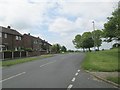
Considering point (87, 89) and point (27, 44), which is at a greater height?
point (27, 44)

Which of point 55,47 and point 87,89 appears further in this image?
point 55,47

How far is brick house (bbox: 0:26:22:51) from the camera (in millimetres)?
57969

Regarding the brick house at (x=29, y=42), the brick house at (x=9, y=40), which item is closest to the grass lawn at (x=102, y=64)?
the brick house at (x=9, y=40)

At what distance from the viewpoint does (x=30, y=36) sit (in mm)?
89688

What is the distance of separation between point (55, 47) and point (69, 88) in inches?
3685

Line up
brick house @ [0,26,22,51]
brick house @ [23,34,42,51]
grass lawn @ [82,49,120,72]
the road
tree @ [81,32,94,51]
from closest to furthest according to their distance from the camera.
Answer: the road
grass lawn @ [82,49,120,72]
brick house @ [0,26,22,51]
brick house @ [23,34,42,51]
tree @ [81,32,94,51]

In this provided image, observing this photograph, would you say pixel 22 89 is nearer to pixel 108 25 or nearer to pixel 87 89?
pixel 87 89

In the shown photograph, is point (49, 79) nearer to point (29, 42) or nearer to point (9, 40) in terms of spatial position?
point (9, 40)

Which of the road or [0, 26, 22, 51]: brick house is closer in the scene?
the road

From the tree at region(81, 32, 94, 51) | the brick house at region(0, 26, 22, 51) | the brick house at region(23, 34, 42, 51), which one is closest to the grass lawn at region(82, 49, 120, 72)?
the brick house at region(0, 26, 22, 51)

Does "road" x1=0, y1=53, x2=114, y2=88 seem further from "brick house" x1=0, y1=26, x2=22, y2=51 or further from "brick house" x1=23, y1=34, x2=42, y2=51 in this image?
"brick house" x1=23, y1=34, x2=42, y2=51

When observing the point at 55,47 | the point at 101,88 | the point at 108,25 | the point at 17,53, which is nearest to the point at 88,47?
the point at 55,47

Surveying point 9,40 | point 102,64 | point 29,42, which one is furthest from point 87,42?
point 102,64

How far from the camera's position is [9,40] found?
6144 centimetres
